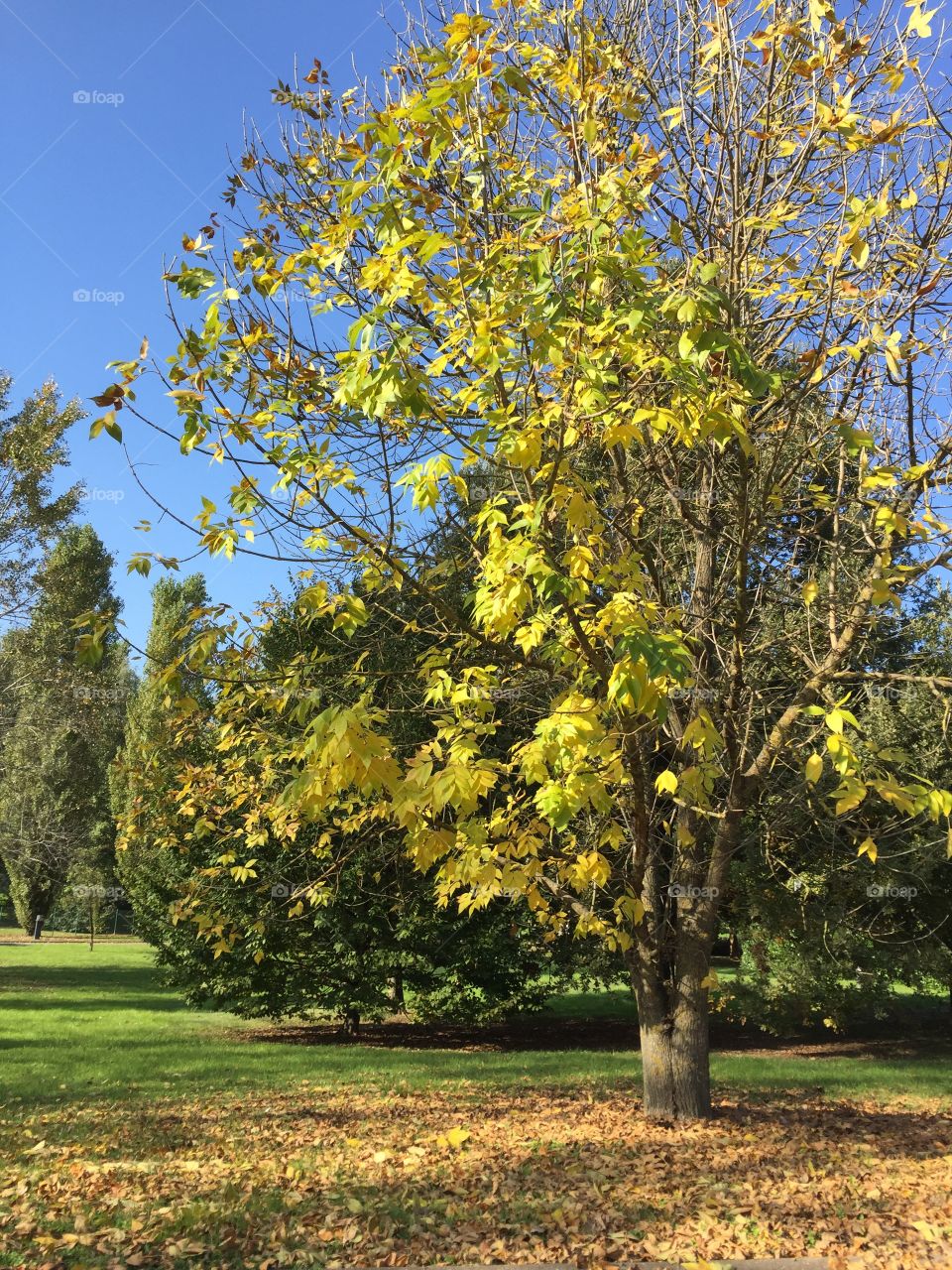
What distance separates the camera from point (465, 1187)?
442 cm

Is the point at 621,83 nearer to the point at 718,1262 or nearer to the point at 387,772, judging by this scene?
the point at 387,772

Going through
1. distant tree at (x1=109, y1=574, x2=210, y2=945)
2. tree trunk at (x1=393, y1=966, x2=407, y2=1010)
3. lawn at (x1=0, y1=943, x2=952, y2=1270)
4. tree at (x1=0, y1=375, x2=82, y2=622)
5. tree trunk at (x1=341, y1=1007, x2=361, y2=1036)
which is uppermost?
tree at (x1=0, y1=375, x2=82, y2=622)

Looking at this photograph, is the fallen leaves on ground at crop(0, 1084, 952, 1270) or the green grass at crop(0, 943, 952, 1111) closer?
the fallen leaves on ground at crop(0, 1084, 952, 1270)

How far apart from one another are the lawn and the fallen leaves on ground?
0.05 feet

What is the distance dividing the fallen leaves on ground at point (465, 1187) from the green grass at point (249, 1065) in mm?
1516

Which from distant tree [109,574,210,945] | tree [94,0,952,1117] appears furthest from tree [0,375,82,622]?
tree [94,0,952,1117]

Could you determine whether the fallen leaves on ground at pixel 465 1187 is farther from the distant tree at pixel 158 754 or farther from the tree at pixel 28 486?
the tree at pixel 28 486

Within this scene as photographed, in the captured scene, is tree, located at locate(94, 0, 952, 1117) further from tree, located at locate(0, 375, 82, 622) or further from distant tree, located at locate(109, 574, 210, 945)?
tree, located at locate(0, 375, 82, 622)

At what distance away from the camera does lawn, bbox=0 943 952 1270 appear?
143 inches

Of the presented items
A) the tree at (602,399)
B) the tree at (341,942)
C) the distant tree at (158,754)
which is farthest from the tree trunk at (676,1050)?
the tree at (341,942)

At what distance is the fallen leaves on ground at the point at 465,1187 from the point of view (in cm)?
356

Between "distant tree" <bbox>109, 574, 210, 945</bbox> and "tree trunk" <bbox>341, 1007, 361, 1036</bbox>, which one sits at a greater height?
"distant tree" <bbox>109, 574, 210, 945</bbox>

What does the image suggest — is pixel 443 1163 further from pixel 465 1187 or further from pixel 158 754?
pixel 158 754

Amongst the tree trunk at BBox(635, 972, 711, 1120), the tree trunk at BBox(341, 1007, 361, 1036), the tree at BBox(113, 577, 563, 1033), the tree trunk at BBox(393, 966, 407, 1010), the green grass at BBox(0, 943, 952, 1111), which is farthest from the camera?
the tree trunk at BBox(341, 1007, 361, 1036)
